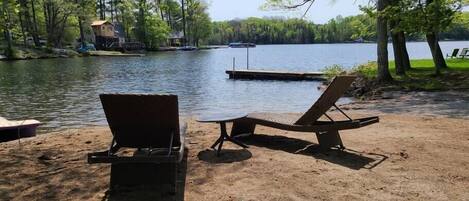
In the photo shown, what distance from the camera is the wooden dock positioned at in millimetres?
29987

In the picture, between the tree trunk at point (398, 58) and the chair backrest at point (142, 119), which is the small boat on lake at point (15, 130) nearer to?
the chair backrest at point (142, 119)

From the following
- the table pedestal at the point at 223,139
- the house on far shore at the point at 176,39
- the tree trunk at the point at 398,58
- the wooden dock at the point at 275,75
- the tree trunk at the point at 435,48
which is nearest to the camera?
the table pedestal at the point at 223,139

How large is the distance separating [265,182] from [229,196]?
55 cm

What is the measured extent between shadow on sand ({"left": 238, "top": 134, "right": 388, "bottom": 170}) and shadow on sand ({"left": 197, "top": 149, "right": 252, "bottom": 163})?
1.79ft

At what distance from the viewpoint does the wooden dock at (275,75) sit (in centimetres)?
2999

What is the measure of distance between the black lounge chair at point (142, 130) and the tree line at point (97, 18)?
4507cm

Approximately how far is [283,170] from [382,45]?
13950 mm

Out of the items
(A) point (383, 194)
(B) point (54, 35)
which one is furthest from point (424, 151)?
(B) point (54, 35)

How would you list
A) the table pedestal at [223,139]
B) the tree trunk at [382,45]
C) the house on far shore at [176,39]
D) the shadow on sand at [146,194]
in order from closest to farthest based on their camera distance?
the shadow on sand at [146,194], the table pedestal at [223,139], the tree trunk at [382,45], the house on far shore at [176,39]

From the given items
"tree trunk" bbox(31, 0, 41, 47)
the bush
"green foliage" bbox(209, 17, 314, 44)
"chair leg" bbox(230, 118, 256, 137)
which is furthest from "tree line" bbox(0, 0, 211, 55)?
"green foliage" bbox(209, 17, 314, 44)

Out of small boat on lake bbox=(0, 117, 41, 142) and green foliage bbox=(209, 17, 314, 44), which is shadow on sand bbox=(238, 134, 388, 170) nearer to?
small boat on lake bbox=(0, 117, 41, 142)

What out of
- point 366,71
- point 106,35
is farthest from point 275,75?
point 106,35

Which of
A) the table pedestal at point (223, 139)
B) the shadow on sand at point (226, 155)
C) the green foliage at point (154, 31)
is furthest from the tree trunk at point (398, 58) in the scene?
the green foliage at point (154, 31)

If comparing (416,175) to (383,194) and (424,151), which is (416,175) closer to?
(383,194)
